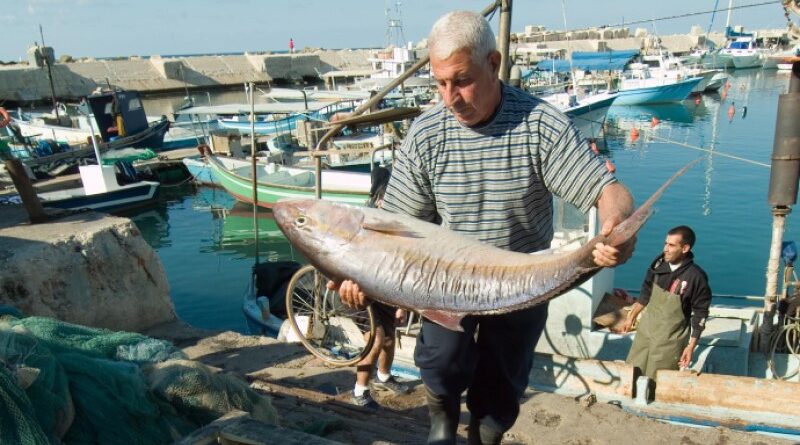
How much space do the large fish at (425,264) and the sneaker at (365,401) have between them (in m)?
2.99

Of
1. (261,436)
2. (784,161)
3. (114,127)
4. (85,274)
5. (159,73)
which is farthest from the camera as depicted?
(159,73)

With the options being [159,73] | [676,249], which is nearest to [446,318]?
[676,249]

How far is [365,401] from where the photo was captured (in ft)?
18.1

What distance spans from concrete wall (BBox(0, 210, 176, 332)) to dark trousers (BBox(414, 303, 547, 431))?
17.6 ft

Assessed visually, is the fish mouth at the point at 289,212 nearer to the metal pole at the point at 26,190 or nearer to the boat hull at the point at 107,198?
the metal pole at the point at 26,190

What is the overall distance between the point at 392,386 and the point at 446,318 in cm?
355

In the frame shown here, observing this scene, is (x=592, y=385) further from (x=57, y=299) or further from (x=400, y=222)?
(x=57, y=299)

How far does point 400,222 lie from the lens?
2.71m

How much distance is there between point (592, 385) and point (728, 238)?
14675 mm

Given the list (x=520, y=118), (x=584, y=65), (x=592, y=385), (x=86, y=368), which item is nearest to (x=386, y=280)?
(x=520, y=118)

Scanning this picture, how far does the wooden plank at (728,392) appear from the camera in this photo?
4.95 meters

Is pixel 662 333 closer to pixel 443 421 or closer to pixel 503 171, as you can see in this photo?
pixel 443 421

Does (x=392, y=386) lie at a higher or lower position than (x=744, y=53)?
lower

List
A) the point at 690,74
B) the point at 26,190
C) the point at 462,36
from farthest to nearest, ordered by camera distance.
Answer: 1. the point at 690,74
2. the point at 26,190
3. the point at 462,36
